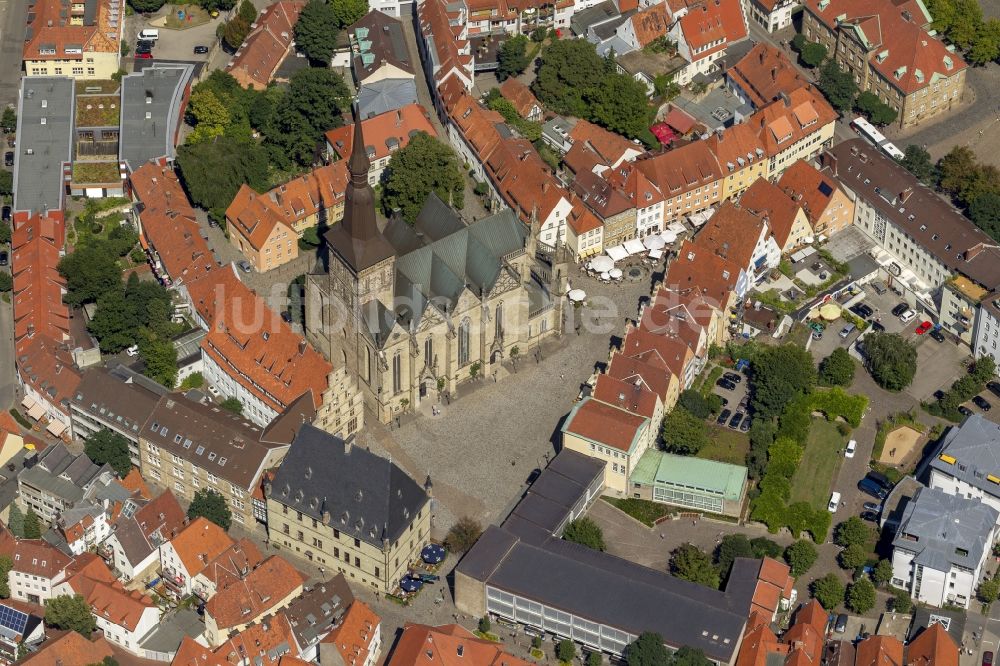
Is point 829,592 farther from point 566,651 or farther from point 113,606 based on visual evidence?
point 113,606

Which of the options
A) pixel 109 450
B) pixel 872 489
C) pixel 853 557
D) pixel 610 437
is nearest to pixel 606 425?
pixel 610 437

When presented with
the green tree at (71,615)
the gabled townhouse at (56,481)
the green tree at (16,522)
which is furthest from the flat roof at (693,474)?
the green tree at (16,522)

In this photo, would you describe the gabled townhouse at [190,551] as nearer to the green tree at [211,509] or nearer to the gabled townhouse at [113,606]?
the green tree at [211,509]

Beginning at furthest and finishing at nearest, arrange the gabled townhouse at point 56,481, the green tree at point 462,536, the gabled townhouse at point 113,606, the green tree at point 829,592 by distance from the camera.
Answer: the gabled townhouse at point 56,481, the green tree at point 462,536, the green tree at point 829,592, the gabled townhouse at point 113,606

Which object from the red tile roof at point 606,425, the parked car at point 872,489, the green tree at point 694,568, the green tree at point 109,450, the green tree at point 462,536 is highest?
the red tile roof at point 606,425

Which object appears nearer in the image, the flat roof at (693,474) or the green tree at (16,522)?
the green tree at (16,522)

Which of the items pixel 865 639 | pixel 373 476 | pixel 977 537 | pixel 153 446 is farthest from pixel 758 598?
pixel 153 446

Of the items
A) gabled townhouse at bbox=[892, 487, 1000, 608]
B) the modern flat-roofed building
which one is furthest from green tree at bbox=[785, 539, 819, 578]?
the modern flat-roofed building
